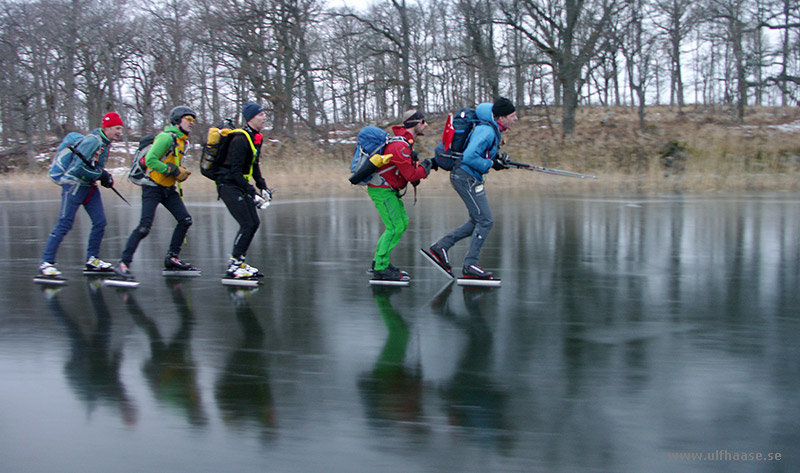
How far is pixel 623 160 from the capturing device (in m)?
24.3

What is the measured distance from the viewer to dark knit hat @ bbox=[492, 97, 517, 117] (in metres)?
7.05

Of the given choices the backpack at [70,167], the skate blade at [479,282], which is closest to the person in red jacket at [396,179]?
the skate blade at [479,282]

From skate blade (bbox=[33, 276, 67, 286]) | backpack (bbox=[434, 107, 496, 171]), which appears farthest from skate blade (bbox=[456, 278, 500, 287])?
skate blade (bbox=[33, 276, 67, 286])

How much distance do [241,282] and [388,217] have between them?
175cm

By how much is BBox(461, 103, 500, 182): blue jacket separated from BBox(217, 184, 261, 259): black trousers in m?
2.29

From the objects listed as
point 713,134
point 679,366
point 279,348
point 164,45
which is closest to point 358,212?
point 279,348

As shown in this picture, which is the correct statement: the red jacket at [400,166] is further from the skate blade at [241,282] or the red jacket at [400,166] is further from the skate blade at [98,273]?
the skate blade at [98,273]

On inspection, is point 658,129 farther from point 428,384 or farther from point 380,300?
point 428,384

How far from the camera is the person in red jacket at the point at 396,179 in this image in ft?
22.7

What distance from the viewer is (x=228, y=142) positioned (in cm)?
699

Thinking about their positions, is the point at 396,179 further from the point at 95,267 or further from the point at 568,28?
the point at 568,28

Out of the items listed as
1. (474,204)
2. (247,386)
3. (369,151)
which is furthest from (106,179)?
(247,386)

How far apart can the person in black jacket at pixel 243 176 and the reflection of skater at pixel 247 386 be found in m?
1.88

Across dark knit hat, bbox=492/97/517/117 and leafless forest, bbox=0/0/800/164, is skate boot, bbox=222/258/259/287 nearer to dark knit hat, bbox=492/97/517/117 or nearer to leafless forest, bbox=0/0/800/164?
dark knit hat, bbox=492/97/517/117
